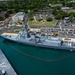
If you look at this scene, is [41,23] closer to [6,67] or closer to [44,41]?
[44,41]

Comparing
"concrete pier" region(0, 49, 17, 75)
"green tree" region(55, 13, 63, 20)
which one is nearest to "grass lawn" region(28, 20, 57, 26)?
"green tree" region(55, 13, 63, 20)

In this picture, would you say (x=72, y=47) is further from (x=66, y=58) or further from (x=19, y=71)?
(x=19, y=71)

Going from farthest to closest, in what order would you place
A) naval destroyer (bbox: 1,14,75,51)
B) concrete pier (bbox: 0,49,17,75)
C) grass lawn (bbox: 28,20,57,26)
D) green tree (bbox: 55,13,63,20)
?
green tree (bbox: 55,13,63,20) < grass lawn (bbox: 28,20,57,26) < naval destroyer (bbox: 1,14,75,51) < concrete pier (bbox: 0,49,17,75)

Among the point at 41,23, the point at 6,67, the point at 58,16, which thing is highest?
the point at 58,16

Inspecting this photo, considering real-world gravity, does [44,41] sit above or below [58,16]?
below

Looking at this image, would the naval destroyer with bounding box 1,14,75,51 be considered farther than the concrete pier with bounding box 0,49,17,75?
Yes

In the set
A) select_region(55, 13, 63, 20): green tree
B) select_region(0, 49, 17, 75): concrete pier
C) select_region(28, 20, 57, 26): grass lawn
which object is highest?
select_region(55, 13, 63, 20): green tree

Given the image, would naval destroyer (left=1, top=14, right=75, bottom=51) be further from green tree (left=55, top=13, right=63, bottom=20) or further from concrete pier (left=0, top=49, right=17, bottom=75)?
green tree (left=55, top=13, right=63, bottom=20)

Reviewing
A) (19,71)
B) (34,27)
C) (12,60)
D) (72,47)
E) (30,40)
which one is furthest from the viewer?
(34,27)

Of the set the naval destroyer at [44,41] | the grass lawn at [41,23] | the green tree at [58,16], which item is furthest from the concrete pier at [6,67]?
the green tree at [58,16]

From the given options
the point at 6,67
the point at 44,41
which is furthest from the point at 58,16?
the point at 6,67

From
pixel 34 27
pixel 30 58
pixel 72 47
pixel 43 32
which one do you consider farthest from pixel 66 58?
pixel 34 27
